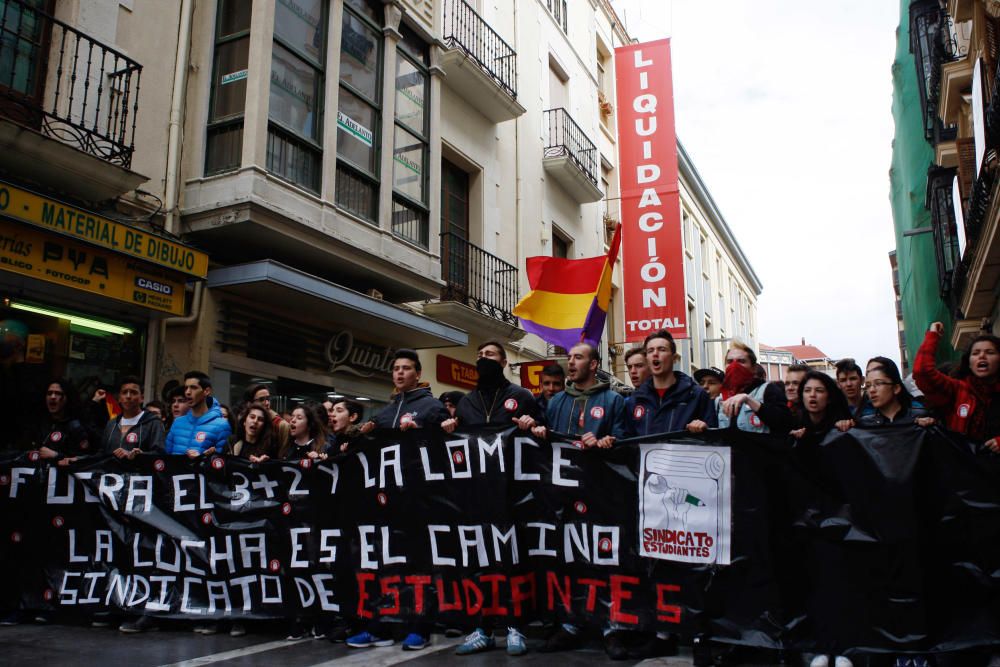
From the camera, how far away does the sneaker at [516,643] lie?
15.9 feet

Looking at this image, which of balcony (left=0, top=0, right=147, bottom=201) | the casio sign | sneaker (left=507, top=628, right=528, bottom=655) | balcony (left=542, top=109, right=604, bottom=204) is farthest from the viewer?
balcony (left=542, top=109, right=604, bottom=204)

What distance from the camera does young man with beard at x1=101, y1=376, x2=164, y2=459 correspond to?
6.60 metres

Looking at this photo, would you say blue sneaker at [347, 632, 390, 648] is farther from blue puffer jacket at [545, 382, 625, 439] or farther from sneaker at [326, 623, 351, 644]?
blue puffer jacket at [545, 382, 625, 439]

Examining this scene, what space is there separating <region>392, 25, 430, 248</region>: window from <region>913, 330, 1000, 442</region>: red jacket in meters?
8.17

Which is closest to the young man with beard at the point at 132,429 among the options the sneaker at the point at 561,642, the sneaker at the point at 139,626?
the sneaker at the point at 139,626

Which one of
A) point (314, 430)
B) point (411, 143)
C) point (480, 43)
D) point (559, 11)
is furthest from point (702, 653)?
point (559, 11)

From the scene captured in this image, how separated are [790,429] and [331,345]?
7922 mm

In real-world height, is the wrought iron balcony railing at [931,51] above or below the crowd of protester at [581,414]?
above

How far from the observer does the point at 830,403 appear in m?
5.13

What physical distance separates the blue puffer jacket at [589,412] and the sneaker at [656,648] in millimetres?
1322

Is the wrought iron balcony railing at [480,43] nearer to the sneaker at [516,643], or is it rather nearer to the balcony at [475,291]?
the balcony at [475,291]

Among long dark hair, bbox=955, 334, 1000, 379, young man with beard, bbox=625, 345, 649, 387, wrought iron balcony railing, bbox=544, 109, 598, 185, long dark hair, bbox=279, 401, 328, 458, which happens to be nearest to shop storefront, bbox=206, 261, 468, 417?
long dark hair, bbox=279, 401, 328, 458

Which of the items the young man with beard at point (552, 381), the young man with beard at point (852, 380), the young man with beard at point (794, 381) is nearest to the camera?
the young man with beard at point (794, 381)

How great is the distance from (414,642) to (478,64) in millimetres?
12024
